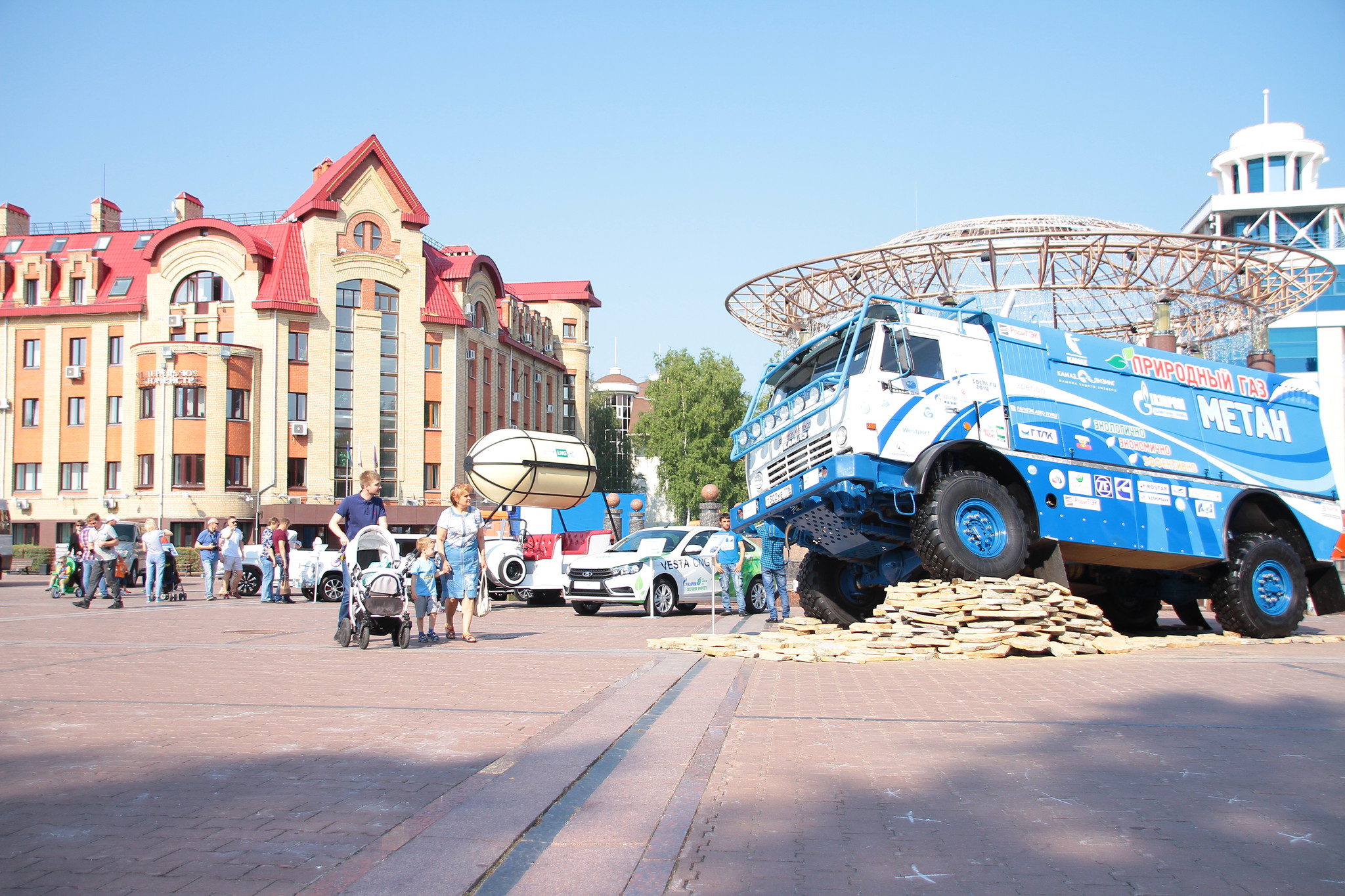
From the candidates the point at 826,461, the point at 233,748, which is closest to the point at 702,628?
the point at 826,461

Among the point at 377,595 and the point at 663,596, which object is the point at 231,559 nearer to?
the point at 663,596

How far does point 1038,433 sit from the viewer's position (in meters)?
12.0

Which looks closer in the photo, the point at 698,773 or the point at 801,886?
the point at 801,886

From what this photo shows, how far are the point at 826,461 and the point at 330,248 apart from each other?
42.1 metres

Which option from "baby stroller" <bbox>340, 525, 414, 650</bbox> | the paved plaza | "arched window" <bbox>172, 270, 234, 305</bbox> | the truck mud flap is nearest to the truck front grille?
the paved plaza

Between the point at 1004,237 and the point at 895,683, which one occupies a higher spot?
the point at 1004,237

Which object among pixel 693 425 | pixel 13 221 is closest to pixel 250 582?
pixel 13 221

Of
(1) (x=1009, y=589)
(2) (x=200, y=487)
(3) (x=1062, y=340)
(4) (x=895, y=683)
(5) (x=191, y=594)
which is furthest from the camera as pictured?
(2) (x=200, y=487)

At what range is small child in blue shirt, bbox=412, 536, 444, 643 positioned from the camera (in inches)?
479

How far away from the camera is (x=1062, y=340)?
1268 cm

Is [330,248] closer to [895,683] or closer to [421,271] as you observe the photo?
[421,271]

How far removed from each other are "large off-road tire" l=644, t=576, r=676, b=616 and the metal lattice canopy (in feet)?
24.2

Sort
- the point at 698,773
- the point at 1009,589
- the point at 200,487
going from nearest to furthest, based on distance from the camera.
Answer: the point at 698,773 < the point at 1009,589 < the point at 200,487

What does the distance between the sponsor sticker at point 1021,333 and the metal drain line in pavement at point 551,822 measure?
24.3ft
